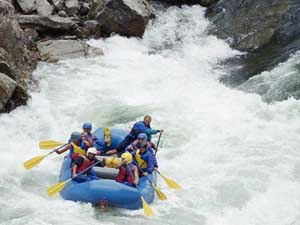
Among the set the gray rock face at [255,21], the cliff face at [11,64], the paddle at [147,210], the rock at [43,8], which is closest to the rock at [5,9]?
the cliff face at [11,64]

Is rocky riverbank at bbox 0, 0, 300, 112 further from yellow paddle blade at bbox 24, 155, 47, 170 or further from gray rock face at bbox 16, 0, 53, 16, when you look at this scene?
yellow paddle blade at bbox 24, 155, 47, 170

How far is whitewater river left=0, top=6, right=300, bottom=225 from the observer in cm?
852

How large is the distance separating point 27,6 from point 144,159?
8183 millimetres

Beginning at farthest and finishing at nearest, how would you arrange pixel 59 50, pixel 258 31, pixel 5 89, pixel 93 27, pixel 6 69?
pixel 93 27 < pixel 258 31 < pixel 59 50 < pixel 6 69 < pixel 5 89

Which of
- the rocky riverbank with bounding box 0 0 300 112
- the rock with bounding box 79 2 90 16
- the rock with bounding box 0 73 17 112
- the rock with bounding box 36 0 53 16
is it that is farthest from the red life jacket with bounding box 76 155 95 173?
the rock with bounding box 79 2 90 16

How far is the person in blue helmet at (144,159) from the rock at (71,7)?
318 inches

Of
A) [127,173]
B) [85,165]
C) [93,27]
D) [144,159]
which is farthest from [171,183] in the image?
[93,27]

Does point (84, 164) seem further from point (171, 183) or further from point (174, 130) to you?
point (174, 130)

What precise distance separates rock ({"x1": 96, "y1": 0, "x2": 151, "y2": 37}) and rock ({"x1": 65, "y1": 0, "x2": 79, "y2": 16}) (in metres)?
0.77

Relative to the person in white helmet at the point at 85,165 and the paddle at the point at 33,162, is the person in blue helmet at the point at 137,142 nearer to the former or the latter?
the person in white helmet at the point at 85,165

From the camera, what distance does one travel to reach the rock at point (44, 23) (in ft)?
49.1

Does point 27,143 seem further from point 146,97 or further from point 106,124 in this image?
point 146,97

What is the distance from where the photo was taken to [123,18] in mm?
15805

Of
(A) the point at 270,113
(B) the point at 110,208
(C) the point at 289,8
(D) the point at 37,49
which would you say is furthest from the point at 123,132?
(C) the point at 289,8
